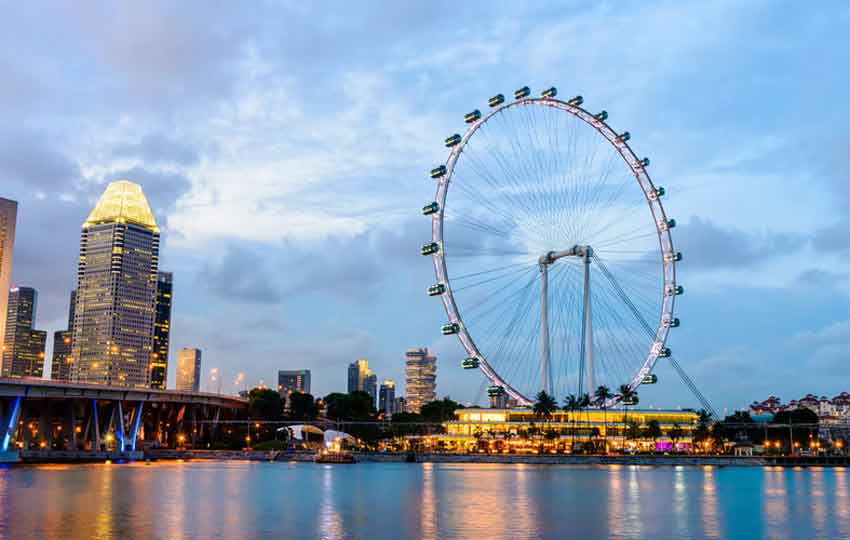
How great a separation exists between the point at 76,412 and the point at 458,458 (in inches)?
2815

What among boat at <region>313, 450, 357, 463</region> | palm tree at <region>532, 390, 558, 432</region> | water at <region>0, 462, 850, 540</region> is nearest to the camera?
water at <region>0, 462, 850, 540</region>

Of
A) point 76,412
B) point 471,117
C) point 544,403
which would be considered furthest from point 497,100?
point 76,412

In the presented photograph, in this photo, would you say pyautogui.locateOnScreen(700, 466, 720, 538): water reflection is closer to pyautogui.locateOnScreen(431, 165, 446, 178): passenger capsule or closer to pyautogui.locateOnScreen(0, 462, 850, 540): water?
pyautogui.locateOnScreen(0, 462, 850, 540): water

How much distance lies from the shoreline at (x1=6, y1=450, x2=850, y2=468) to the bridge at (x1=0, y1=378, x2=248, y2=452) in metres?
4.77

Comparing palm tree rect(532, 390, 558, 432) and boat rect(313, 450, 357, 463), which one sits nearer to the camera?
palm tree rect(532, 390, 558, 432)

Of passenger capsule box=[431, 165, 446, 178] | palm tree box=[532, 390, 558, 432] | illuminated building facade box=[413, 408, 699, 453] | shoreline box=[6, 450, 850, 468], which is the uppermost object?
passenger capsule box=[431, 165, 446, 178]

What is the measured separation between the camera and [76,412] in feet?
556

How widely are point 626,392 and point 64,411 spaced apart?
338 feet

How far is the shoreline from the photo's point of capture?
6029 inches

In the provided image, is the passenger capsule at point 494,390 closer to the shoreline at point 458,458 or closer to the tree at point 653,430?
the shoreline at point 458,458

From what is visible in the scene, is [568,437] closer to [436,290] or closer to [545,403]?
[545,403]

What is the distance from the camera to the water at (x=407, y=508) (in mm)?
52312

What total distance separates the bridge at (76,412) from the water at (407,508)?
3693 cm

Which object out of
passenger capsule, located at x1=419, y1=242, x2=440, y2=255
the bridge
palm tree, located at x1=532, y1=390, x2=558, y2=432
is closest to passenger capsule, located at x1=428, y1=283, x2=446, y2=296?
passenger capsule, located at x1=419, y1=242, x2=440, y2=255
